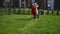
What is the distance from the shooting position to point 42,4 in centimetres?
1024

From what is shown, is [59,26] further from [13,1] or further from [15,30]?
[13,1]

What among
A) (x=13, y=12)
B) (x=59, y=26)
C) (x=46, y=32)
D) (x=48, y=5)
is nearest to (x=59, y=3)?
(x=48, y=5)

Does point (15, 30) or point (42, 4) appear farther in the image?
point (42, 4)

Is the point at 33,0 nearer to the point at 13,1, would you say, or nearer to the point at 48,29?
the point at 13,1

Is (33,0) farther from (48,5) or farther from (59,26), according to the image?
(59,26)

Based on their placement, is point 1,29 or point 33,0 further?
point 33,0

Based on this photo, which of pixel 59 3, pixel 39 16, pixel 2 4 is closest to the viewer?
pixel 39 16

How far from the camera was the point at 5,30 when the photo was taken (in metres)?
5.32

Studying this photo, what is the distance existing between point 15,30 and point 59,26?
3.89 ft

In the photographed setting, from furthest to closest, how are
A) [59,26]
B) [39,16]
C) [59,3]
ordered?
[59,3]
[39,16]
[59,26]

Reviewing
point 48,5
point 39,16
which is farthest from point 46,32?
point 48,5

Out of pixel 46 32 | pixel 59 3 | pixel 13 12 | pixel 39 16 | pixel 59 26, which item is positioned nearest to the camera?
pixel 46 32

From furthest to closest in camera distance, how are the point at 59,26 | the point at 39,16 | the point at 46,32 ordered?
the point at 39,16 < the point at 59,26 < the point at 46,32

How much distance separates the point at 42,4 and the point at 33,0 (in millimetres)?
417
